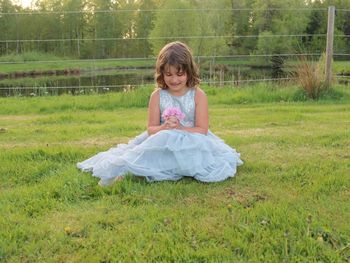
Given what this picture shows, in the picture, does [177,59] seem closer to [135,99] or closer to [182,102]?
[182,102]

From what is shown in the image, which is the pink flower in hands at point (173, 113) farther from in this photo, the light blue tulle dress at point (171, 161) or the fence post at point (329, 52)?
the fence post at point (329, 52)

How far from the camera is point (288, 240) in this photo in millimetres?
2072

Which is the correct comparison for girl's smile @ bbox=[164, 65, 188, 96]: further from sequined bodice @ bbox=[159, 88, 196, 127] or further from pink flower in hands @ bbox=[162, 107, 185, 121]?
pink flower in hands @ bbox=[162, 107, 185, 121]

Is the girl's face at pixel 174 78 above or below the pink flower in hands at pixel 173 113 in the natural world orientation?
above

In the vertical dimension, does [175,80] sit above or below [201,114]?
above

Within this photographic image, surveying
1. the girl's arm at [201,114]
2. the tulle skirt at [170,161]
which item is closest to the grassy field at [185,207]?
the tulle skirt at [170,161]

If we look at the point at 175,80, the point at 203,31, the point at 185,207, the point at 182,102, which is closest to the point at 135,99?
the point at 182,102

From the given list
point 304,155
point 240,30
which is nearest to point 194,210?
point 304,155

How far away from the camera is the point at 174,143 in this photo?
310 cm

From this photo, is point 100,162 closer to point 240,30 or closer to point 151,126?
point 151,126

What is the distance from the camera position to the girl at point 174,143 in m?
3.06

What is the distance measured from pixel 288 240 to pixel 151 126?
1.70 meters

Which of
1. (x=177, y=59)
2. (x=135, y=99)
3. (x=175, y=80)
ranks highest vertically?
(x=177, y=59)

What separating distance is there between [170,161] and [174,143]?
14 centimetres
